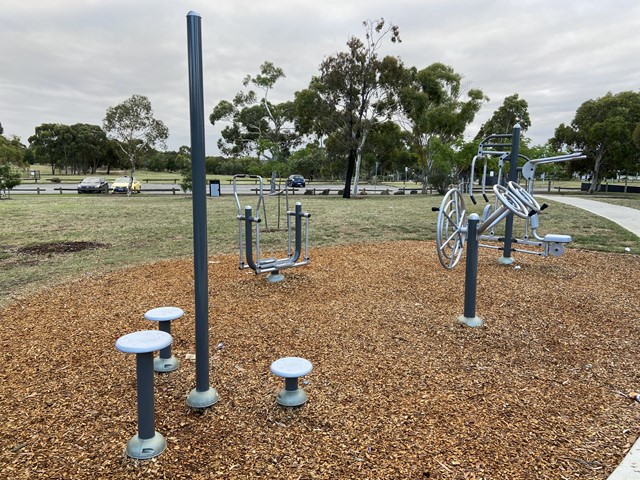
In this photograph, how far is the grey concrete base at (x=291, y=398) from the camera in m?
2.55

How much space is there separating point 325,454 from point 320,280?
10.8 ft

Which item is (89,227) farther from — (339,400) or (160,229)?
(339,400)

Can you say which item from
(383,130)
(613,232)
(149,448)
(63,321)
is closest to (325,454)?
(149,448)

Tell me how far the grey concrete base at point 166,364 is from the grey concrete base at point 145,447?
0.84 metres

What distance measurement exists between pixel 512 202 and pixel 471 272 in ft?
6.90

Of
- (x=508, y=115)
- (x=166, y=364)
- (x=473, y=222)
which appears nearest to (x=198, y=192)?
(x=166, y=364)

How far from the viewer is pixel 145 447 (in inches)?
83.4

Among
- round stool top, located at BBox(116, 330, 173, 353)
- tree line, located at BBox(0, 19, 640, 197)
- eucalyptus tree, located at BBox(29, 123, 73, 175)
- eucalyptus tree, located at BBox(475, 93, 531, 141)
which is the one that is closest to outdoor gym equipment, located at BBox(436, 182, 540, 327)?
round stool top, located at BBox(116, 330, 173, 353)

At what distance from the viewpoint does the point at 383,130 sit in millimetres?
27844

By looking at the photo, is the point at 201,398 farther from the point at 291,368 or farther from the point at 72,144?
the point at 72,144

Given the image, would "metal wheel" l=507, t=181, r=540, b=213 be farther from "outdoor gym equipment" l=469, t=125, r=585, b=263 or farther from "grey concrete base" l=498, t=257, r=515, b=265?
"grey concrete base" l=498, t=257, r=515, b=265

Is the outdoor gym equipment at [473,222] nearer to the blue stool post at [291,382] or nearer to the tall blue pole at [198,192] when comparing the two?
the blue stool post at [291,382]

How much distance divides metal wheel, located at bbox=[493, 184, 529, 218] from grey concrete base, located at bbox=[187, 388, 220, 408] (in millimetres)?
4066

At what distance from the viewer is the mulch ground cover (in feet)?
6.97
